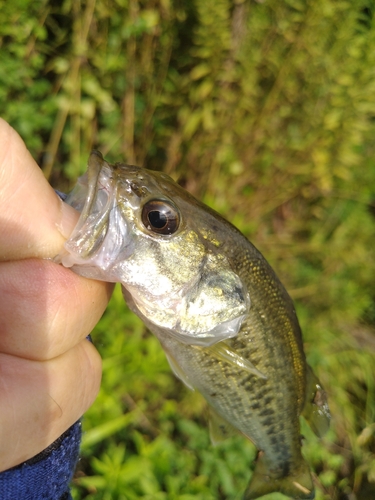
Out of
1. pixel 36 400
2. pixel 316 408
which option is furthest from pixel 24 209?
pixel 316 408

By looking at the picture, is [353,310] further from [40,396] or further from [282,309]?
[40,396]

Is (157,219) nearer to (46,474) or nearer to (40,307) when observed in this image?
(40,307)

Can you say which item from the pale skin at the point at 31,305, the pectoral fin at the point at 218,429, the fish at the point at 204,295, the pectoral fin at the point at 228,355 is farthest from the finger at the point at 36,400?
the pectoral fin at the point at 218,429

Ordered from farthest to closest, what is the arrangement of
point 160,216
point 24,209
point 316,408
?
1. point 316,408
2. point 160,216
3. point 24,209

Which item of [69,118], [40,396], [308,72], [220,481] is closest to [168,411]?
[220,481]

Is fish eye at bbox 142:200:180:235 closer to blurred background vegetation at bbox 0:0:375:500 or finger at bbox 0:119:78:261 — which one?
finger at bbox 0:119:78:261

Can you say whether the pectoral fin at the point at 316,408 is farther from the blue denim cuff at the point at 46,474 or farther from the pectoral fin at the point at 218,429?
the blue denim cuff at the point at 46,474

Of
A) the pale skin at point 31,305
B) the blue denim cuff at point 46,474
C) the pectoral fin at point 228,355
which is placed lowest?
the blue denim cuff at point 46,474
